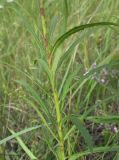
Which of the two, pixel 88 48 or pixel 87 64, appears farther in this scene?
pixel 88 48

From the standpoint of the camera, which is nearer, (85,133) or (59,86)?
(85,133)

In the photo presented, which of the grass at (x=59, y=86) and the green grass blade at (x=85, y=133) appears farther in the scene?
the grass at (x=59, y=86)

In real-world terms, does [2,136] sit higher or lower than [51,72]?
lower

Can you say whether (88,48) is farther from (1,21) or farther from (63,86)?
(63,86)

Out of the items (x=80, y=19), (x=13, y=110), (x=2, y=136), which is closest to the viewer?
(x=2, y=136)

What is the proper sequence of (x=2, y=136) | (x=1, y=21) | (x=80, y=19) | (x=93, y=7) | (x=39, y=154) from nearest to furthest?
1. (x=39, y=154)
2. (x=2, y=136)
3. (x=80, y=19)
4. (x=93, y=7)
5. (x=1, y=21)

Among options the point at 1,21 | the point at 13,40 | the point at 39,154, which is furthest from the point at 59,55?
the point at 1,21

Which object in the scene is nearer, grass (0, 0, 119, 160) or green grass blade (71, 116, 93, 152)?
green grass blade (71, 116, 93, 152)

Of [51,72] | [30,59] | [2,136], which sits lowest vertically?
[2,136]
